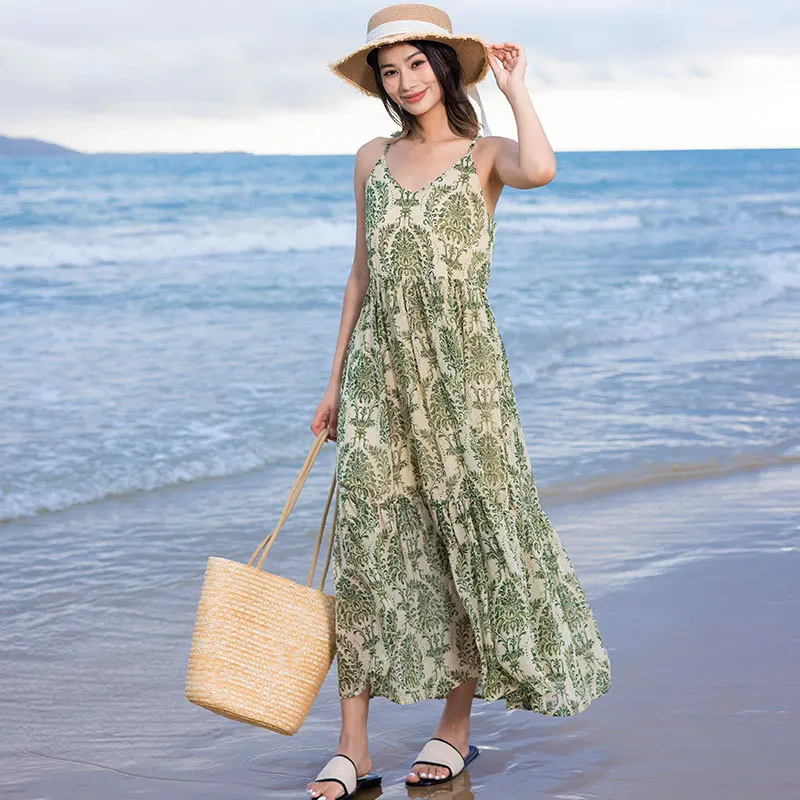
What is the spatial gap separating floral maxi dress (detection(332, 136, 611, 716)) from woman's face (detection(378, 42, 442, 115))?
6.0 inches

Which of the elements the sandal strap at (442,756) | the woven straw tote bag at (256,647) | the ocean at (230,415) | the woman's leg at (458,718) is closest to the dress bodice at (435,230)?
the woven straw tote bag at (256,647)

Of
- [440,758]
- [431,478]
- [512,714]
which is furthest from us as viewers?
[512,714]

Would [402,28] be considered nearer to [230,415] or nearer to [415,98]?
[415,98]

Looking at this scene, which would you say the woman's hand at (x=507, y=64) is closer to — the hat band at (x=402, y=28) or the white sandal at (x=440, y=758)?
the hat band at (x=402, y=28)

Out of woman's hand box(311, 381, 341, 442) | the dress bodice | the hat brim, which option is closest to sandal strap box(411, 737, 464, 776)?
woman's hand box(311, 381, 341, 442)

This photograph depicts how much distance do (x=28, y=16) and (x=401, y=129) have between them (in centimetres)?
2213

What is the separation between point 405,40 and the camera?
2.80 meters

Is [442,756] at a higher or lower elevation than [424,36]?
lower

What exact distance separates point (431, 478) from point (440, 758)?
67 centimetres

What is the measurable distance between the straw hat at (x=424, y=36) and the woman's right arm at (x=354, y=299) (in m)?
0.23

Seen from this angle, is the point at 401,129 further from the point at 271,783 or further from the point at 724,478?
the point at 724,478

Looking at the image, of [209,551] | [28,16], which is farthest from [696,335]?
[28,16]

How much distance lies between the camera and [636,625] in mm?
3955

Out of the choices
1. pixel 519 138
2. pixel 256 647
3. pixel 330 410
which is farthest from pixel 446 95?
pixel 256 647
